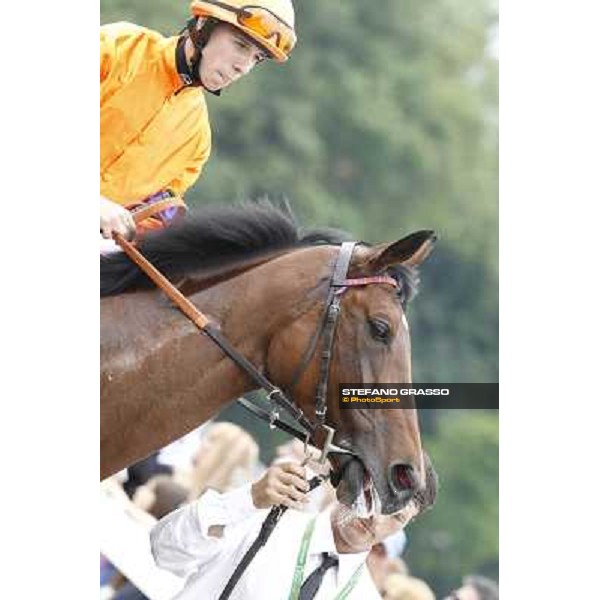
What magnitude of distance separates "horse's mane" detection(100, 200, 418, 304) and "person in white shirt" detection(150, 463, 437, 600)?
494 millimetres

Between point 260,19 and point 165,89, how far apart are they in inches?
12.0

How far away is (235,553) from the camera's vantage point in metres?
3.86

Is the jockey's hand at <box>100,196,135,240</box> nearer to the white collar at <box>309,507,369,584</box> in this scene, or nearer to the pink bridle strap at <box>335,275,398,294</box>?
the pink bridle strap at <box>335,275,398,294</box>

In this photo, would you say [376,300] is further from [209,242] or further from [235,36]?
[235,36]

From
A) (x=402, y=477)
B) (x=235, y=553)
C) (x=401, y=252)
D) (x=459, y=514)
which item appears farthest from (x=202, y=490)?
(x=459, y=514)

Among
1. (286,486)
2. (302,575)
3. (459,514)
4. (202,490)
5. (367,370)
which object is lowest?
(459,514)

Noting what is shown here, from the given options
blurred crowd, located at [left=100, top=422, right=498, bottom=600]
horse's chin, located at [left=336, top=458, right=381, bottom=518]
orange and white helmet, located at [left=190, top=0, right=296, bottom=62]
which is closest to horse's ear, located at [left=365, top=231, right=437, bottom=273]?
horse's chin, located at [left=336, top=458, right=381, bottom=518]

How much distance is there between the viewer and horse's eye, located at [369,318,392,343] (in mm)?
3484

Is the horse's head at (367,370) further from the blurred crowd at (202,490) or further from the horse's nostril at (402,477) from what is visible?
the blurred crowd at (202,490)
